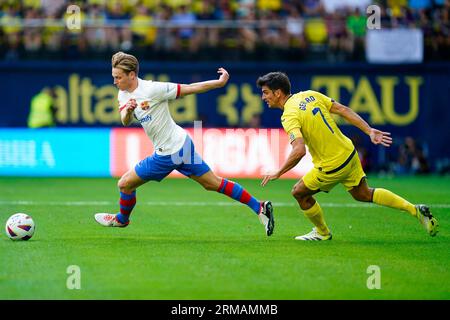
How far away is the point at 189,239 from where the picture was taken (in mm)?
11750

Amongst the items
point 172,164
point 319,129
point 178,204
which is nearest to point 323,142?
point 319,129

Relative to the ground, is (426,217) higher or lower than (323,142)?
lower

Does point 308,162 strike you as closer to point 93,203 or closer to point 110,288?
point 93,203

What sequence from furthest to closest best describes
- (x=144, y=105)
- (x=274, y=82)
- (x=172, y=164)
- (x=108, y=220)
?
1. (x=108, y=220)
2. (x=172, y=164)
3. (x=144, y=105)
4. (x=274, y=82)

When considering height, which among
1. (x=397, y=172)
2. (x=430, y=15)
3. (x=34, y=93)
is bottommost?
(x=397, y=172)

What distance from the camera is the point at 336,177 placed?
11156mm

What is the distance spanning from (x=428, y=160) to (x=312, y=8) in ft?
16.1

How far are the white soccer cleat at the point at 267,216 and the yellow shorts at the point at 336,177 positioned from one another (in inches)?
23.6

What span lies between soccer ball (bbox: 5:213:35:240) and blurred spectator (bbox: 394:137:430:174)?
47.8ft

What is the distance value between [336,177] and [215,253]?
5.62ft

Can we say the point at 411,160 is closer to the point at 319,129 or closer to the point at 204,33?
the point at 204,33

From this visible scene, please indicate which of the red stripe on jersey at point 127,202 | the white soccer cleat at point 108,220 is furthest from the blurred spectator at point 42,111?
the red stripe on jersey at point 127,202

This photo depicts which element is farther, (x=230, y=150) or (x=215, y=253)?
(x=230, y=150)

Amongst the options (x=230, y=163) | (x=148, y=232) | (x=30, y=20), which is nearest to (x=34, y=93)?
(x=30, y=20)
